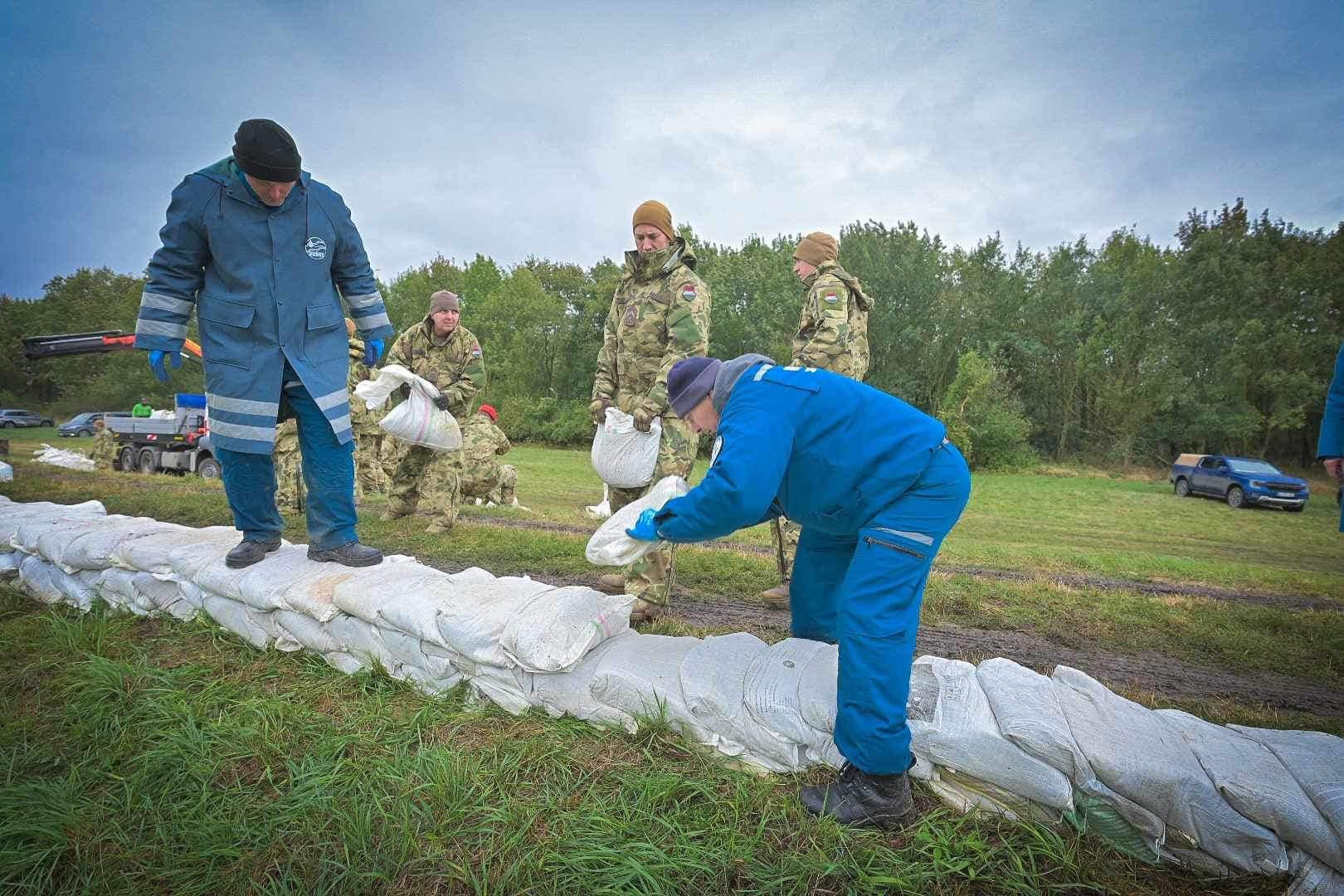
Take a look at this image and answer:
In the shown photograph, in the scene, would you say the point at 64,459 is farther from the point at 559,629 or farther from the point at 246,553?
the point at 559,629

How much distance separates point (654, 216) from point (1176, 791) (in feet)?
11.6

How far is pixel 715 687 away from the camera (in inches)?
89.3

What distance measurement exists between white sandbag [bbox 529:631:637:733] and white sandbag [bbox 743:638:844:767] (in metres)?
0.48

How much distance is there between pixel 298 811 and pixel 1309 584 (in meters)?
8.19

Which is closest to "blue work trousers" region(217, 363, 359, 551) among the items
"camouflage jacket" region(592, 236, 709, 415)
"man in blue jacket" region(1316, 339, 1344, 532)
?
"camouflage jacket" region(592, 236, 709, 415)

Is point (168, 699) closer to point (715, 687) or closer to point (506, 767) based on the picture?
point (506, 767)

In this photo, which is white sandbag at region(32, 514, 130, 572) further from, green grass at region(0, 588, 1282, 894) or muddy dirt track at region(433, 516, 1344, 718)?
muddy dirt track at region(433, 516, 1344, 718)

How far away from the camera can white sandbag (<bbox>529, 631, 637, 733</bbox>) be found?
2.41 metres

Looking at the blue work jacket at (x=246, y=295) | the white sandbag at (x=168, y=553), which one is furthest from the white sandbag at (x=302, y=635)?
the blue work jacket at (x=246, y=295)

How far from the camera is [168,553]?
11.3ft

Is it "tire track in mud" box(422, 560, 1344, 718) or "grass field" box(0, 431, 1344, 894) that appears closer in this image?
"grass field" box(0, 431, 1344, 894)

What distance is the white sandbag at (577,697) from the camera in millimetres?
2410

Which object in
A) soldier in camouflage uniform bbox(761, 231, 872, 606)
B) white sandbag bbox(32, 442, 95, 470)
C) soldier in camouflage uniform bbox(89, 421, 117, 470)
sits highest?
soldier in camouflage uniform bbox(761, 231, 872, 606)

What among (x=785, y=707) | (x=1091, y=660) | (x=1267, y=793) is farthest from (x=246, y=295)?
(x=1091, y=660)
